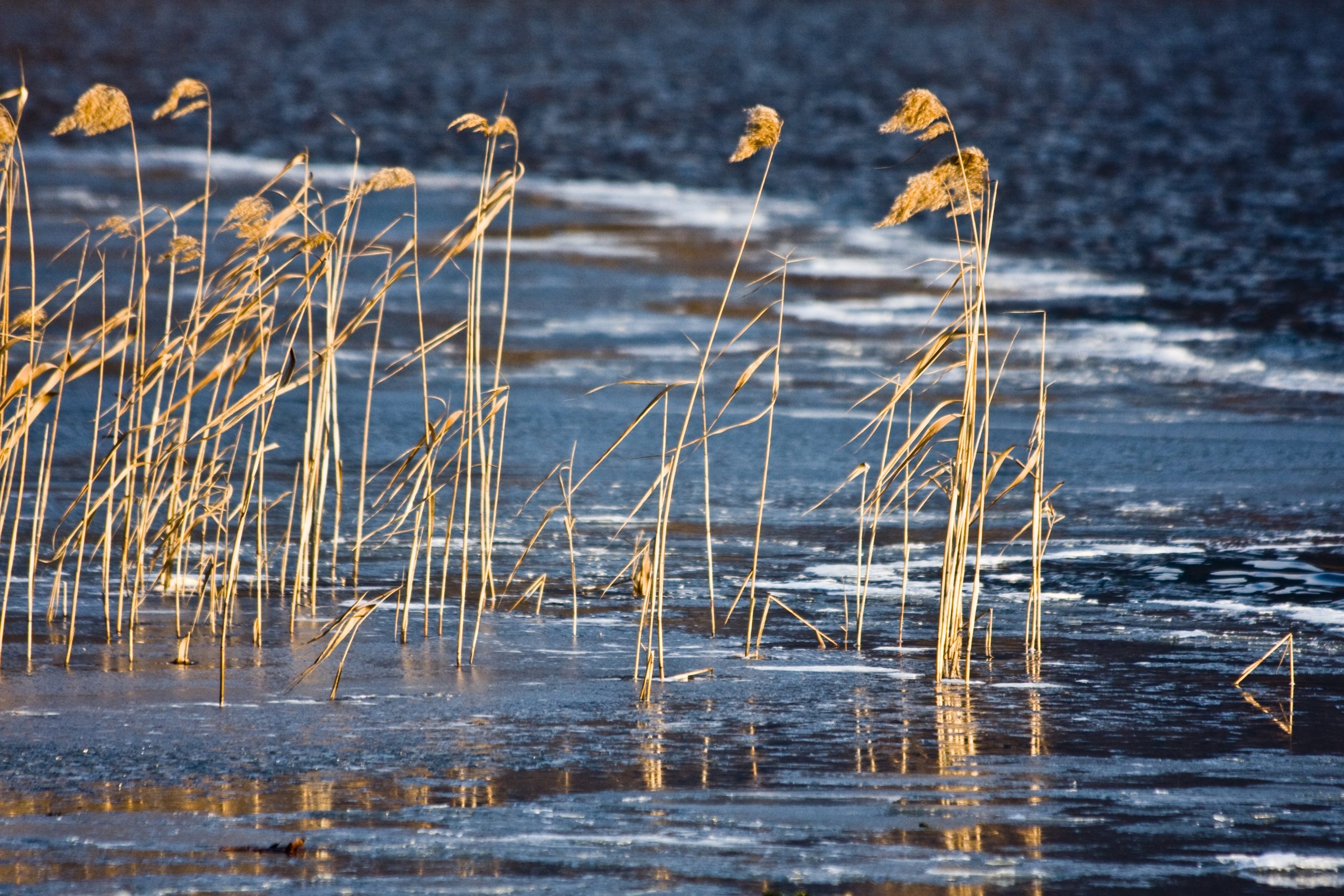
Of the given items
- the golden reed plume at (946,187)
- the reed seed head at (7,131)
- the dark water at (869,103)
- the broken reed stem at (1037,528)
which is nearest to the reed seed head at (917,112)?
the golden reed plume at (946,187)

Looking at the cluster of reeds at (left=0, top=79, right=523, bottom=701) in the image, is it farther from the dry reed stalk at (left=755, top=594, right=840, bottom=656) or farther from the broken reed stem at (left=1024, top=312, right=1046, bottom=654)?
the broken reed stem at (left=1024, top=312, right=1046, bottom=654)

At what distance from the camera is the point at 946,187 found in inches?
193

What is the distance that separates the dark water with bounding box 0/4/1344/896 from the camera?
3.70 meters

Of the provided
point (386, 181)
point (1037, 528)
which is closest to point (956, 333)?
point (1037, 528)

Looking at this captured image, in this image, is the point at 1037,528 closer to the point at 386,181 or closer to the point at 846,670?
the point at 846,670

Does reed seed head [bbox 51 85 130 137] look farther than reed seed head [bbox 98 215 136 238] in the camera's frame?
No

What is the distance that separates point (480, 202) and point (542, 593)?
1.32 m

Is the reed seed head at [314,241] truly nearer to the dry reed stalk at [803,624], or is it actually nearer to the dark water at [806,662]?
the dark water at [806,662]

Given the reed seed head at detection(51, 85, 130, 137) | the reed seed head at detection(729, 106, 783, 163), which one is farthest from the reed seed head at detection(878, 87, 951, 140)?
the reed seed head at detection(51, 85, 130, 137)

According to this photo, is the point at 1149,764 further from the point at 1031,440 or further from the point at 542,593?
the point at 542,593

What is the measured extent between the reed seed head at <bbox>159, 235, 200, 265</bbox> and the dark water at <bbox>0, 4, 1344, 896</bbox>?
1080 mm

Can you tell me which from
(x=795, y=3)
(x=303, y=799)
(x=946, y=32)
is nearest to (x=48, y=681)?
(x=303, y=799)

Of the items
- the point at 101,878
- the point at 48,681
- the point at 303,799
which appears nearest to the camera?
the point at 101,878

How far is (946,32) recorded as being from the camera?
2211 inches
